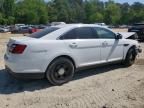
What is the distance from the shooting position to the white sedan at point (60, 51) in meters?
6.81

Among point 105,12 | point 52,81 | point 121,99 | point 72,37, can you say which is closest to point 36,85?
point 52,81

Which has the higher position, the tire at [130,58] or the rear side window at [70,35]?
the rear side window at [70,35]

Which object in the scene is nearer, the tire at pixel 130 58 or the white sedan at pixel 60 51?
the white sedan at pixel 60 51

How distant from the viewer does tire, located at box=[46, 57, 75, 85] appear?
7.14 metres

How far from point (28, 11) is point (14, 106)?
81.7 m

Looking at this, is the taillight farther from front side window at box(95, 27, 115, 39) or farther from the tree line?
the tree line

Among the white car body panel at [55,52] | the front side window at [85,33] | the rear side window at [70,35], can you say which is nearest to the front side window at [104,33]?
the white car body panel at [55,52]

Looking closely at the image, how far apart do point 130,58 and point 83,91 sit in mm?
3242

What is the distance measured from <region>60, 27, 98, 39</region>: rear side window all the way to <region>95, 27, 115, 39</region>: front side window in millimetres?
192

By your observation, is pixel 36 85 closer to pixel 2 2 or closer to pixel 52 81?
pixel 52 81

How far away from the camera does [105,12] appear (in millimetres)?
111812

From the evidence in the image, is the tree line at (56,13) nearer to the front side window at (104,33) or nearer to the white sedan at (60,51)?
the front side window at (104,33)

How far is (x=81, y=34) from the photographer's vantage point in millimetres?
7812

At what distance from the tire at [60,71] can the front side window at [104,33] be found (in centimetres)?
148
